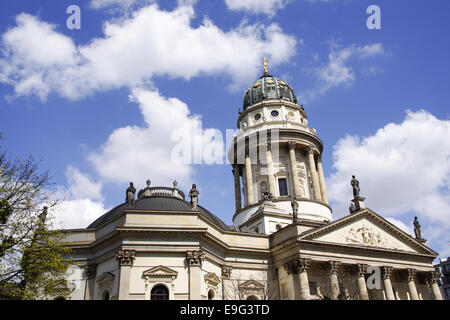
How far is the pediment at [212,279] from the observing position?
29370 millimetres

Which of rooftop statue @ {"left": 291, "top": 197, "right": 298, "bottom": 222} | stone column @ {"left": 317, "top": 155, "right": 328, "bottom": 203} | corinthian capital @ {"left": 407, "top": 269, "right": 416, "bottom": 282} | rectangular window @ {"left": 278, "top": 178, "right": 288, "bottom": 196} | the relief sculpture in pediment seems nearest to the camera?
rooftop statue @ {"left": 291, "top": 197, "right": 298, "bottom": 222}

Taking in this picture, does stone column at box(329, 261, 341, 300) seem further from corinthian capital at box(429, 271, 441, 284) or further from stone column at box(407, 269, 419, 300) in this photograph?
corinthian capital at box(429, 271, 441, 284)

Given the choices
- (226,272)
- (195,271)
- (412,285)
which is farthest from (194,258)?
(412,285)

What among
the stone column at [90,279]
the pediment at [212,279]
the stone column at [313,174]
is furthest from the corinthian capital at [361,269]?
the stone column at [90,279]

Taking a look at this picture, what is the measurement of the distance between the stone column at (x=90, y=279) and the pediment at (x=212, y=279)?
29.1 ft

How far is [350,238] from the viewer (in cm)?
3384

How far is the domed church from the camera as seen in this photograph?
28.1 metres

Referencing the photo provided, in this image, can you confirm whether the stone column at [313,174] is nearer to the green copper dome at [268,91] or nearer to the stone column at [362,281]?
the green copper dome at [268,91]

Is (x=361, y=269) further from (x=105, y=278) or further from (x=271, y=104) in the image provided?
(x=271, y=104)

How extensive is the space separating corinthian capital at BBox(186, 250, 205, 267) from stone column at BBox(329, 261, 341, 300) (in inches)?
412

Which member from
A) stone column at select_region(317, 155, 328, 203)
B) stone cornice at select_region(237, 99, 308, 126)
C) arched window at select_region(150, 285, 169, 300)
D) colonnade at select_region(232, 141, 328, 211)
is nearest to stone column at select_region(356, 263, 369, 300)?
colonnade at select_region(232, 141, 328, 211)
